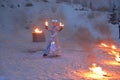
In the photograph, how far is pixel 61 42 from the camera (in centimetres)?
1778

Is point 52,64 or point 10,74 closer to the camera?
point 10,74

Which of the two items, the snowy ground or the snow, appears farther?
the snow

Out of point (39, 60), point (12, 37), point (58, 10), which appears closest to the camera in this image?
point (39, 60)

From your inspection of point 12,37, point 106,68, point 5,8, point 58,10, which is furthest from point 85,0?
point 106,68

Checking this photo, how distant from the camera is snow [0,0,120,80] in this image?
938 centimetres

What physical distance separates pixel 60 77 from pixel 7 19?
54.5 ft

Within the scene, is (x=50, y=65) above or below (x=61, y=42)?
above

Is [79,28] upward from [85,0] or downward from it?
downward

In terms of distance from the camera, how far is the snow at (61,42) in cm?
938

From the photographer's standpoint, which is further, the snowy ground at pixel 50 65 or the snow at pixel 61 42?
the snow at pixel 61 42

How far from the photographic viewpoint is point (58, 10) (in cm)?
2580

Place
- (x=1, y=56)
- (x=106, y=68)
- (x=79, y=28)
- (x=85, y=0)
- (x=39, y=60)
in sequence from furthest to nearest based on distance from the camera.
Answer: (x=85, y=0), (x=79, y=28), (x=1, y=56), (x=39, y=60), (x=106, y=68)

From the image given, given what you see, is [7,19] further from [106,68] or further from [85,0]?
[106,68]

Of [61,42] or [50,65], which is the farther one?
[61,42]
